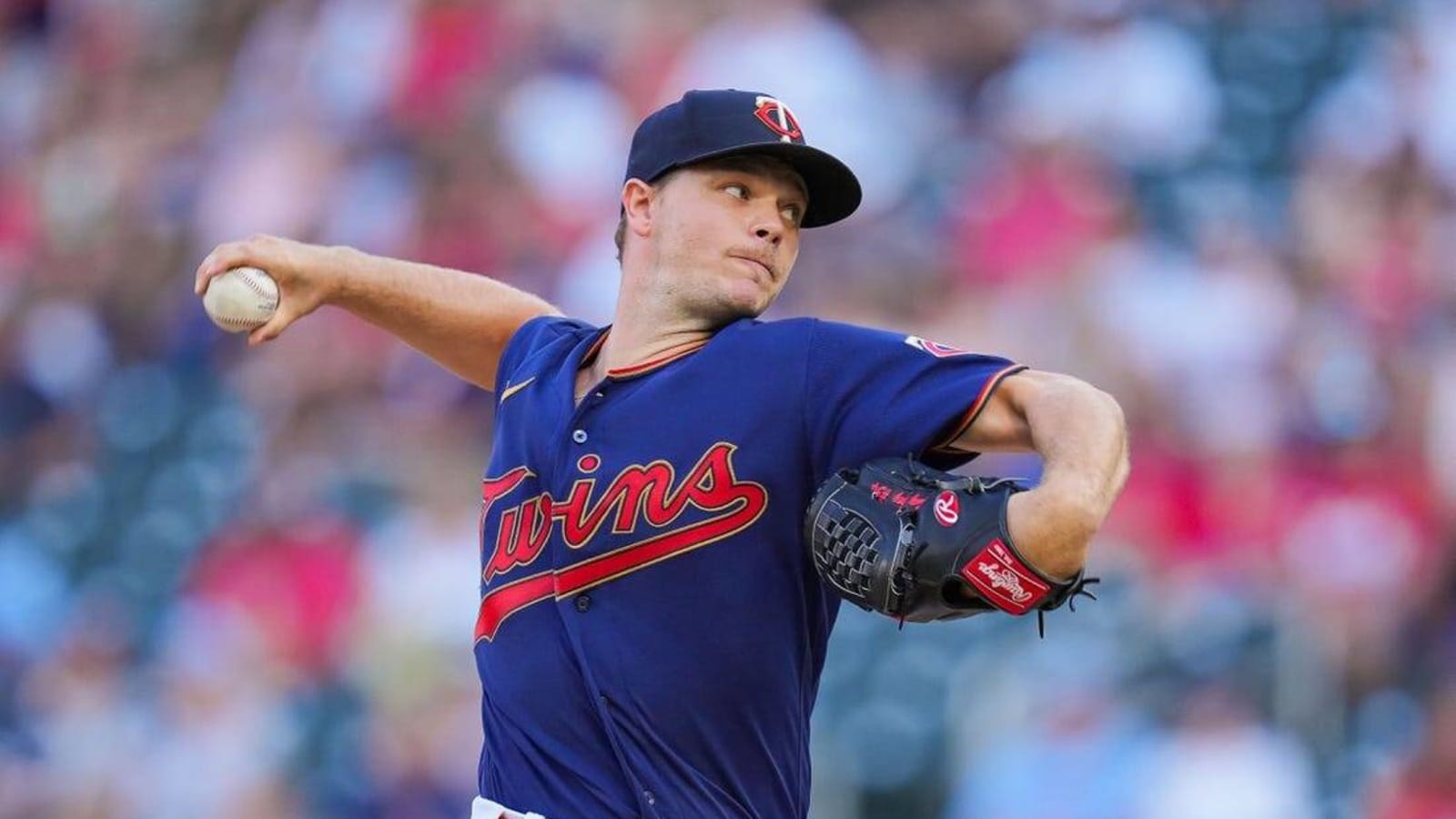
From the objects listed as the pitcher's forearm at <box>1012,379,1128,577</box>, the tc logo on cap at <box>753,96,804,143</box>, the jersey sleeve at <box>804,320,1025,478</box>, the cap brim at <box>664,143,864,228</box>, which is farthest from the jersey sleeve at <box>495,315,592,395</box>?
the pitcher's forearm at <box>1012,379,1128,577</box>

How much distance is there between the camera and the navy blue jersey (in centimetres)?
337

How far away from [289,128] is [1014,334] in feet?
14.0

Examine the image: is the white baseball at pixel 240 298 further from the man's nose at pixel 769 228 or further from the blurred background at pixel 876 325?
the blurred background at pixel 876 325

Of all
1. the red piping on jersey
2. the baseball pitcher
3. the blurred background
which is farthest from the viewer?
the blurred background

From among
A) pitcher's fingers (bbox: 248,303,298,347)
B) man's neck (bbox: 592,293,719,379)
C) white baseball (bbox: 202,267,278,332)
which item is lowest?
man's neck (bbox: 592,293,719,379)

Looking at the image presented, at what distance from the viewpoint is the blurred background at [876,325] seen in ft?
20.4

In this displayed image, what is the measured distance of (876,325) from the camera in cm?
711

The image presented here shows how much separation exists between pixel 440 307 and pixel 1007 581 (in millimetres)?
1531

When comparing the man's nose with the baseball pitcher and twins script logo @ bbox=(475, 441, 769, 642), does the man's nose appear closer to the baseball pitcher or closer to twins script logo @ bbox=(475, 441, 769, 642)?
the baseball pitcher

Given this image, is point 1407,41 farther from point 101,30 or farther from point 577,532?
point 101,30

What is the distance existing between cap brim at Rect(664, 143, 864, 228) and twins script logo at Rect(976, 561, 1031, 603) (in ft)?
2.88

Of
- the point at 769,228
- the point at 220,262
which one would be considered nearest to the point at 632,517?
the point at 769,228

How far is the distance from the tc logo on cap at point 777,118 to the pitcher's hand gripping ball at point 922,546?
2.23ft

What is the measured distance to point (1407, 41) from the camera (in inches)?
273
